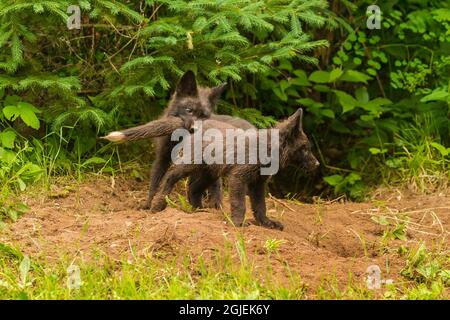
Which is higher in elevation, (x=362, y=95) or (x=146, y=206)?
(x=362, y=95)

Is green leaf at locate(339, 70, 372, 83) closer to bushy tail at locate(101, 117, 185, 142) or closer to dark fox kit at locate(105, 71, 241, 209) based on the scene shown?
dark fox kit at locate(105, 71, 241, 209)

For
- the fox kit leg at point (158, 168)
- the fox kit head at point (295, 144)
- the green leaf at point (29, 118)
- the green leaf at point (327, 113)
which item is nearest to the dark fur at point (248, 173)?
the fox kit head at point (295, 144)

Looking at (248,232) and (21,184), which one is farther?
(21,184)

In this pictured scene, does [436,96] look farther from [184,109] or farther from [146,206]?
[146,206]

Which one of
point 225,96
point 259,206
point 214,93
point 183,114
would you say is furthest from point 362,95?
point 259,206

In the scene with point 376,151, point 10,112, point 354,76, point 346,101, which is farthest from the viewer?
point 346,101

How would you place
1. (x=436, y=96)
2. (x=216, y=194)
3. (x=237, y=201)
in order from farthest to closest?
1. (x=436, y=96)
2. (x=216, y=194)
3. (x=237, y=201)

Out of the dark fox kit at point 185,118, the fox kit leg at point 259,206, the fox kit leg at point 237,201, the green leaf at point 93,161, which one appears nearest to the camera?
the fox kit leg at point 237,201

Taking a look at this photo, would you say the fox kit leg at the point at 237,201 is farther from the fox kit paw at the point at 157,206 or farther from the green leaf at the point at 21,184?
the green leaf at the point at 21,184

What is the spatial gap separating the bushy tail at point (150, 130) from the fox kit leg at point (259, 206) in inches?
35.1

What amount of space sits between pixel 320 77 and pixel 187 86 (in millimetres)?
2516

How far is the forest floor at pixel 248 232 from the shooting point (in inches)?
220

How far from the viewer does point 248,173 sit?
6215 millimetres

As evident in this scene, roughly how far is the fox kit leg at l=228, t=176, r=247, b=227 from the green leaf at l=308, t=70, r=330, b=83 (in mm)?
3192
